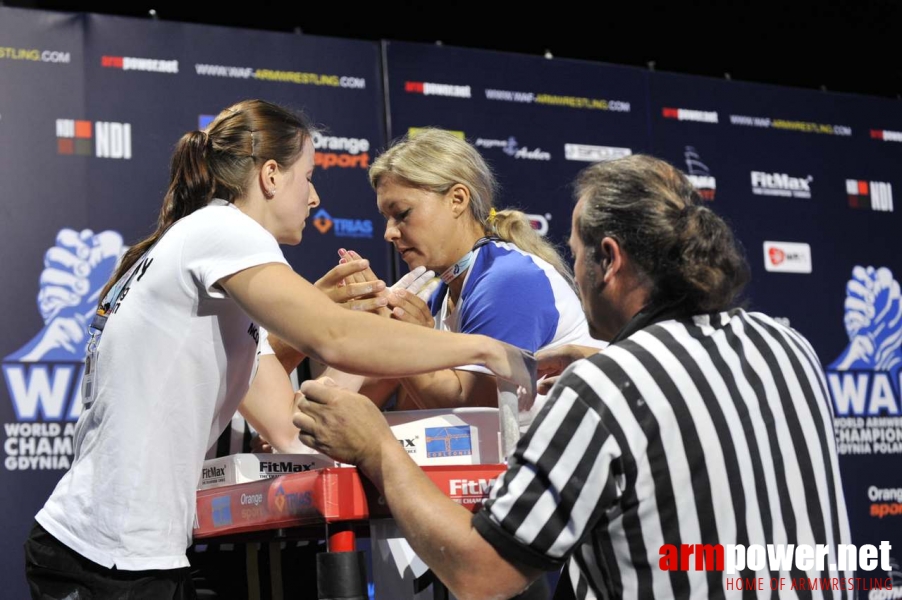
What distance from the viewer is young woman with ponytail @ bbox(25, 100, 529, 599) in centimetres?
140

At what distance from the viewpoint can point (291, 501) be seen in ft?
4.51

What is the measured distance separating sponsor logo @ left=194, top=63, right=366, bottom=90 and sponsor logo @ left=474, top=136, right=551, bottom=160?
1.95 ft

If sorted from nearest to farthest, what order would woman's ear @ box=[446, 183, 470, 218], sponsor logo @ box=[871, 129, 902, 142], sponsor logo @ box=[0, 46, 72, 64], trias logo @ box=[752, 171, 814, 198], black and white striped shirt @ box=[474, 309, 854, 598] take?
black and white striped shirt @ box=[474, 309, 854, 598], woman's ear @ box=[446, 183, 470, 218], sponsor logo @ box=[0, 46, 72, 64], trias logo @ box=[752, 171, 814, 198], sponsor logo @ box=[871, 129, 902, 142]

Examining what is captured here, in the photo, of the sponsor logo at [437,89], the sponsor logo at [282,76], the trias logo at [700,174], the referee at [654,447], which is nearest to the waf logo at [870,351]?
the trias logo at [700,174]

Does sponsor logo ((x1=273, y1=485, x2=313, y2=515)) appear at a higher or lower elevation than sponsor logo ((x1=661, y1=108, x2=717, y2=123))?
lower

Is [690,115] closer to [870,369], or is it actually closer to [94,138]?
[870,369]

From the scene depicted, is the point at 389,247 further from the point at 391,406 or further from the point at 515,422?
the point at 515,422

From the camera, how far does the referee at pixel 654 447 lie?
3.59ft

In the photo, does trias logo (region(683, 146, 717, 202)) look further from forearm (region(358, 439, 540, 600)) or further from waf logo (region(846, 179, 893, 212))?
forearm (region(358, 439, 540, 600))

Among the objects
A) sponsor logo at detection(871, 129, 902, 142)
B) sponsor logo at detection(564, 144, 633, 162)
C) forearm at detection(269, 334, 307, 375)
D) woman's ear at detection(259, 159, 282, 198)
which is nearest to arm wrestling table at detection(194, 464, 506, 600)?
woman's ear at detection(259, 159, 282, 198)

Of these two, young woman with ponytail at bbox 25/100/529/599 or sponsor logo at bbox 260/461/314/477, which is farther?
sponsor logo at bbox 260/461/314/477

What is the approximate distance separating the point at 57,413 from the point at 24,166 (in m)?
0.93

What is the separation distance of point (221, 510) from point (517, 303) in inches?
35.1

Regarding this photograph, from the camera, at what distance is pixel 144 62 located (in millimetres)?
3896
